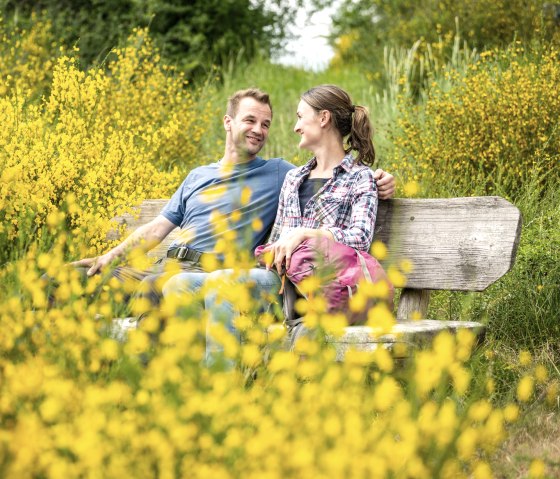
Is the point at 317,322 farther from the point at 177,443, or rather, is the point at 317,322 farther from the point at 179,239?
the point at 179,239

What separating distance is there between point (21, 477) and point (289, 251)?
5.72ft

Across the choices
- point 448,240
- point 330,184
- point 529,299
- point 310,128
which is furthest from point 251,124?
point 529,299

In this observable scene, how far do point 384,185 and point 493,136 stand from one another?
2.24 metres

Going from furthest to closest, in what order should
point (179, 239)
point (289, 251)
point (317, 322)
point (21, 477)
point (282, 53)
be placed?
point (282, 53) < point (179, 239) < point (289, 251) < point (317, 322) < point (21, 477)

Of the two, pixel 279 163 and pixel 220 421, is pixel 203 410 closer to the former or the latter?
pixel 220 421

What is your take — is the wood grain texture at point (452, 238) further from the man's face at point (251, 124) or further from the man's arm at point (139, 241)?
the man's arm at point (139, 241)

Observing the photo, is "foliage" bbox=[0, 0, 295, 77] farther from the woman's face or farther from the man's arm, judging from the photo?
the woman's face

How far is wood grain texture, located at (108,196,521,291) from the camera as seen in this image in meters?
3.60

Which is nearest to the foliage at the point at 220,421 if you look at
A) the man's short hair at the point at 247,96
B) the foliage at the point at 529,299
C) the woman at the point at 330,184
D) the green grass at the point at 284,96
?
the woman at the point at 330,184

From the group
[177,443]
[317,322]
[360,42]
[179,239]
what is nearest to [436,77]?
[360,42]

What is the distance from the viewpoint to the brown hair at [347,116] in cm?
398

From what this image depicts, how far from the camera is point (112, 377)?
256 cm

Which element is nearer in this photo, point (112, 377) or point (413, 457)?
point (413, 457)

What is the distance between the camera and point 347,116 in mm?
4031
